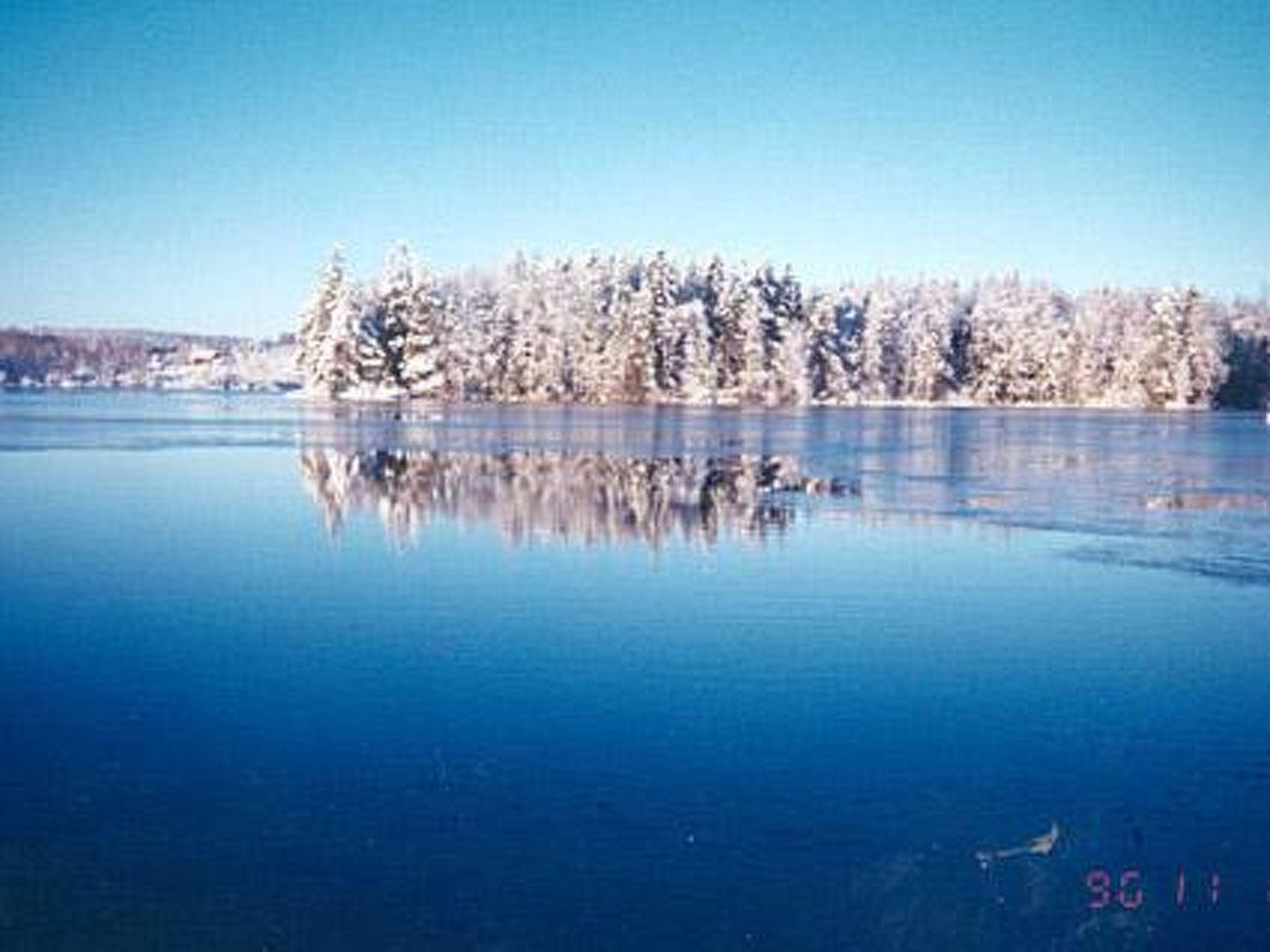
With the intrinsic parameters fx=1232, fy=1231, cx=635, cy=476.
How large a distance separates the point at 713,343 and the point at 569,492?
84.7 metres

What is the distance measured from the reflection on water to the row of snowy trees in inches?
2490

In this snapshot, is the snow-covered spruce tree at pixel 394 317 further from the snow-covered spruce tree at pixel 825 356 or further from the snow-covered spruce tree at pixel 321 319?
the snow-covered spruce tree at pixel 825 356

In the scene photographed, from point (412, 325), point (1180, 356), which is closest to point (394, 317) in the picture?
point (412, 325)

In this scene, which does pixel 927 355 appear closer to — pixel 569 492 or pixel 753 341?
pixel 753 341

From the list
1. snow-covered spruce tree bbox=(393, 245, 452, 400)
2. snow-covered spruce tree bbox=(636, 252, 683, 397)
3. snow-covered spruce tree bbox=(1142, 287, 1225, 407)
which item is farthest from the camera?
snow-covered spruce tree bbox=(1142, 287, 1225, 407)

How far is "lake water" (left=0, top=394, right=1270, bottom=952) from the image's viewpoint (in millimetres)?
7770

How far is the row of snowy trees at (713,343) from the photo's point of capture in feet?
347

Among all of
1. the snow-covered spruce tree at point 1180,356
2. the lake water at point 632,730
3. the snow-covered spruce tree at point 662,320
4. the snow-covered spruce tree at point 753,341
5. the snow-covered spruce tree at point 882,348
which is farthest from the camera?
the snow-covered spruce tree at point 882,348

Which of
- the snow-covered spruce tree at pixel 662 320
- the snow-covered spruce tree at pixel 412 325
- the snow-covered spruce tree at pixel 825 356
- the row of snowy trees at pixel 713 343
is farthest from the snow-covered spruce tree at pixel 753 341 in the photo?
the snow-covered spruce tree at pixel 412 325

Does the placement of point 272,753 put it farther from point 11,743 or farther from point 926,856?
point 926,856

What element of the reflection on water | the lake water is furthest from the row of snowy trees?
the lake water

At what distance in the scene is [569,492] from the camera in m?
30.9

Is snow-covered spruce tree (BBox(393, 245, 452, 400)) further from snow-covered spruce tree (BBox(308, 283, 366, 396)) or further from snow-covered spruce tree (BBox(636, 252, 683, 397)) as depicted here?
snow-covered spruce tree (BBox(636, 252, 683, 397))

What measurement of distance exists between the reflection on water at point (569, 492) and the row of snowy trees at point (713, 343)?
63240 mm
